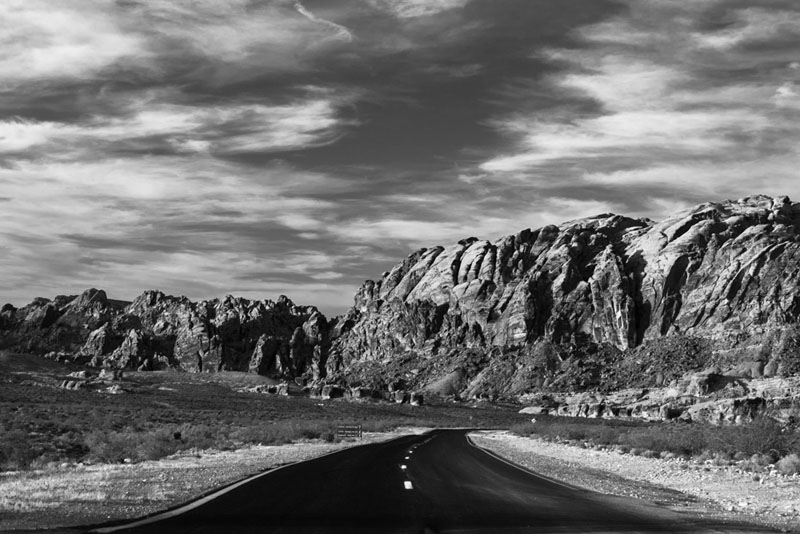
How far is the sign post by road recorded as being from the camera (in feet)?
166

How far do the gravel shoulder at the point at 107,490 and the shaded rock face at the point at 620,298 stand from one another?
11337 centimetres

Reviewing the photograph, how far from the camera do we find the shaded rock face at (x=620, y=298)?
13688 centimetres

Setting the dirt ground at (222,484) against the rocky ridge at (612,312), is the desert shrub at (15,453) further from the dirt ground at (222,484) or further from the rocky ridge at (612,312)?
the rocky ridge at (612,312)

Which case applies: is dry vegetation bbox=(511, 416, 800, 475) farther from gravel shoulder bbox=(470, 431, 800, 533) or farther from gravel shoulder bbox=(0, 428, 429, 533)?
gravel shoulder bbox=(0, 428, 429, 533)

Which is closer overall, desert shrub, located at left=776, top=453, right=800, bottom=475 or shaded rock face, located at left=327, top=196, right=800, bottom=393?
desert shrub, located at left=776, top=453, right=800, bottom=475

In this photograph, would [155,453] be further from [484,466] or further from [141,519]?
[141,519]

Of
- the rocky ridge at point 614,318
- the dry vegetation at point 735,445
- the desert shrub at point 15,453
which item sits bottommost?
the desert shrub at point 15,453

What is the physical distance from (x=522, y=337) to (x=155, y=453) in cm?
14296

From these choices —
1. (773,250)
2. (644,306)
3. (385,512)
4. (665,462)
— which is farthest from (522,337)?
(385,512)

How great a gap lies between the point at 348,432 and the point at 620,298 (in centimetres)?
11780

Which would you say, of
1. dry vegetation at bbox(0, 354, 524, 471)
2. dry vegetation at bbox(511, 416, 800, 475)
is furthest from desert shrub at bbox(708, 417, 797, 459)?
dry vegetation at bbox(0, 354, 524, 471)

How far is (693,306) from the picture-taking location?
488 feet

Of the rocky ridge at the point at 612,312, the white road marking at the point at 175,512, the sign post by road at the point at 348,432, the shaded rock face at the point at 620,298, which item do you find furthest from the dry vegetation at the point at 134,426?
the shaded rock face at the point at 620,298

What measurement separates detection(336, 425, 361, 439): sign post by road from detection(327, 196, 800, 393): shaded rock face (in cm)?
8864
